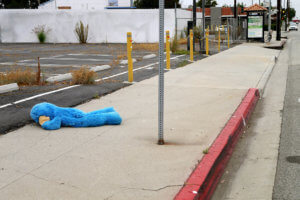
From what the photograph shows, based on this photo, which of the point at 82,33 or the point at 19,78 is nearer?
the point at 19,78

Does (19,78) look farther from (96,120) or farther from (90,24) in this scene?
(90,24)

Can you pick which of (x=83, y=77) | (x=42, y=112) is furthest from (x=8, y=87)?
(x=42, y=112)

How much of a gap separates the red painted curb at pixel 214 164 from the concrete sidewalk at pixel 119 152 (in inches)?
4.1

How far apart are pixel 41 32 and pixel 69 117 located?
30.5 meters

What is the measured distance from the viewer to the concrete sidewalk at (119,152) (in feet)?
13.5

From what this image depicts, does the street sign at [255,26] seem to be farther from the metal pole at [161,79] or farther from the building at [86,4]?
the building at [86,4]

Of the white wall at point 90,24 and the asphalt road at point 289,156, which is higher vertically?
the white wall at point 90,24

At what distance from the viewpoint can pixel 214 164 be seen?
4.86 metres

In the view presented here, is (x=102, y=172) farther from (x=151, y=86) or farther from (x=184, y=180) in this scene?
(x=151, y=86)

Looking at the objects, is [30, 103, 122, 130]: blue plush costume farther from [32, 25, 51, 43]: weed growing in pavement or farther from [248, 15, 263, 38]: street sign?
[32, 25, 51, 43]: weed growing in pavement

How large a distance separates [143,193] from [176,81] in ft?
24.3

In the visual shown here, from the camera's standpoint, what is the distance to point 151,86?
34.3ft

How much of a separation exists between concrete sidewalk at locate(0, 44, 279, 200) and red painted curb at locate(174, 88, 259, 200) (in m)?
0.10

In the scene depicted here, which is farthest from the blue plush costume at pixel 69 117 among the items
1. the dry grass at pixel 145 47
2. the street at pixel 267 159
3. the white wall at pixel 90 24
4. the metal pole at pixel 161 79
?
the white wall at pixel 90 24
